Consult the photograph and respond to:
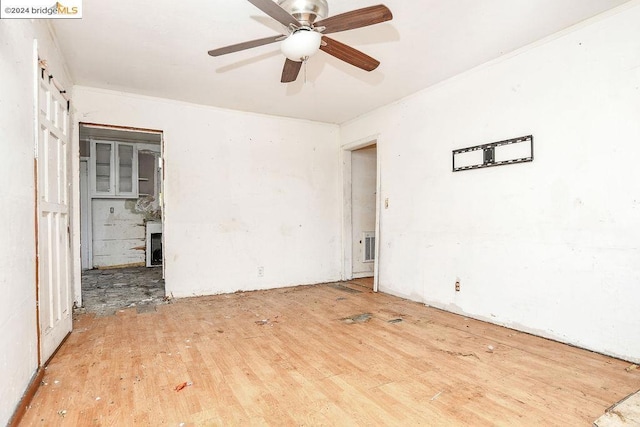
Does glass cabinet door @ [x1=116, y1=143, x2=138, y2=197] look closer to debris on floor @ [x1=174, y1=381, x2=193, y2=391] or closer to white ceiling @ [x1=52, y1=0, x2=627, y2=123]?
white ceiling @ [x1=52, y1=0, x2=627, y2=123]

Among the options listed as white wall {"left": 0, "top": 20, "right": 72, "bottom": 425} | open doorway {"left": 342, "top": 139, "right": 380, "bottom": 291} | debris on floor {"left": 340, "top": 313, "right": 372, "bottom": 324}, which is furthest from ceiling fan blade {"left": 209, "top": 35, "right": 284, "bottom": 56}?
open doorway {"left": 342, "top": 139, "right": 380, "bottom": 291}

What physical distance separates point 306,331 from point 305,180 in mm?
2508

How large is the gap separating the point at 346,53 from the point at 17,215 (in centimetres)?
216

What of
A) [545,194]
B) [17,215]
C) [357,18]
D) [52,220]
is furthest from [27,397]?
[545,194]

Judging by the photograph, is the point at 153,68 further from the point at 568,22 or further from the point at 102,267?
the point at 102,267

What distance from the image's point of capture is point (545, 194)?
266 centimetres

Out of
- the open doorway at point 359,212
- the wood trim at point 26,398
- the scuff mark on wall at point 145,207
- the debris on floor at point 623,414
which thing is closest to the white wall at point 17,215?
the wood trim at point 26,398

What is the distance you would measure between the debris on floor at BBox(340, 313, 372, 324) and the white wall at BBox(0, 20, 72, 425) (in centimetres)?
234

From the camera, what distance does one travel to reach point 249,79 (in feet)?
11.2

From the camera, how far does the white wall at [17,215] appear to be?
152 cm

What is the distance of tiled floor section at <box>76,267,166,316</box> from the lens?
3.67m

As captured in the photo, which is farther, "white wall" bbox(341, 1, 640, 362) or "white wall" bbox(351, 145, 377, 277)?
"white wall" bbox(351, 145, 377, 277)

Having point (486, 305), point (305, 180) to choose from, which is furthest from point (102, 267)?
point (486, 305)

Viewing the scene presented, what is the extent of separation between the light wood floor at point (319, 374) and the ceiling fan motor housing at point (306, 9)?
7.14ft
